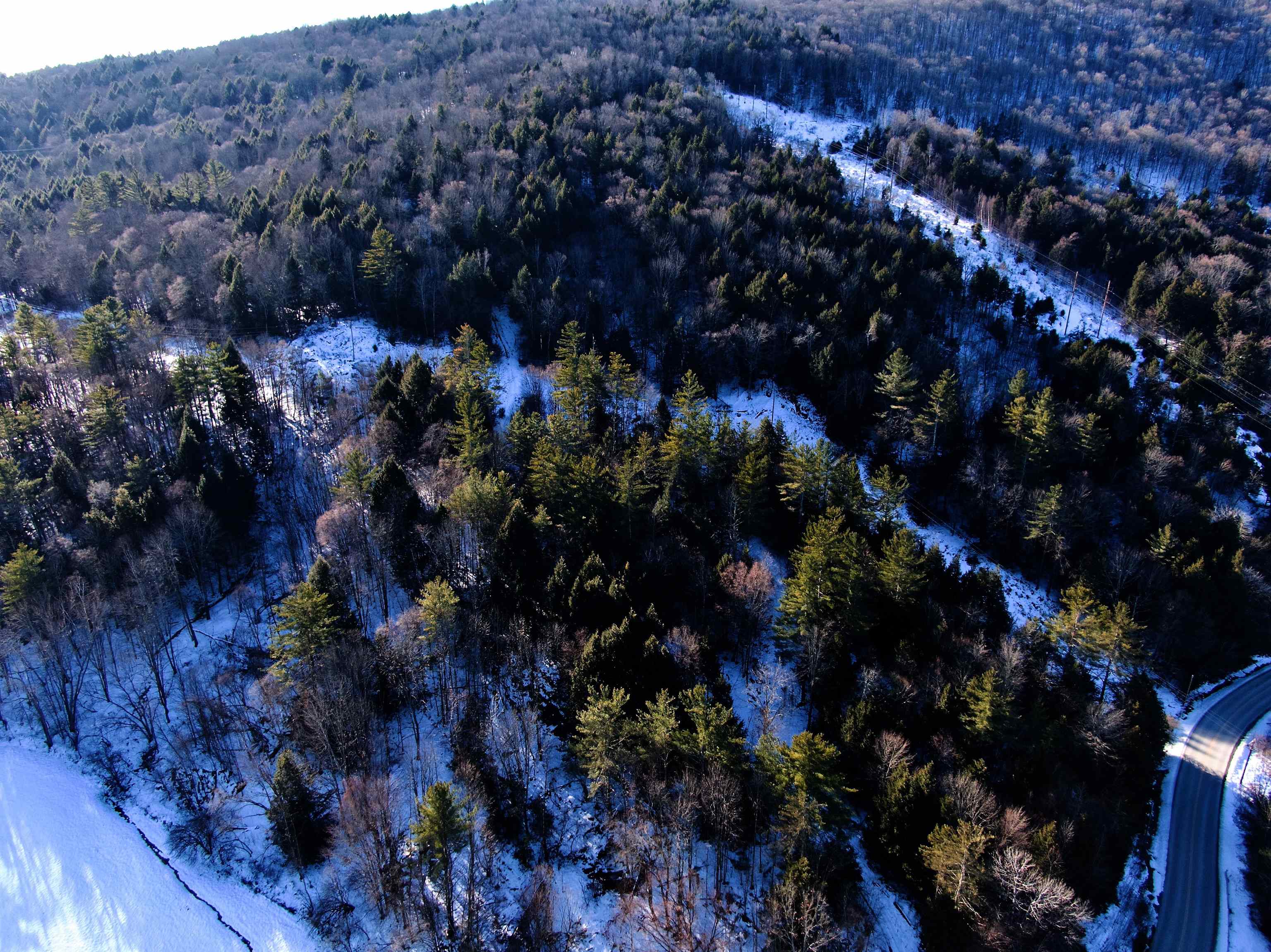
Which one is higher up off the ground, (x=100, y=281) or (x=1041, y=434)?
(x=100, y=281)

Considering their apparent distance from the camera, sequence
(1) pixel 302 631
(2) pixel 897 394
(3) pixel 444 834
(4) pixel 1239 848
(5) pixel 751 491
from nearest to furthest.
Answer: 1. (3) pixel 444 834
2. (1) pixel 302 631
3. (4) pixel 1239 848
4. (5) pixel 751 491
5. (2) pixel 897 394

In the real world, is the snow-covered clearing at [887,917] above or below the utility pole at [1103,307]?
below

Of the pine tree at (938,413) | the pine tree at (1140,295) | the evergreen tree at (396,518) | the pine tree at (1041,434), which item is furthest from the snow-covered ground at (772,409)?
the pine tree at (1140,295)

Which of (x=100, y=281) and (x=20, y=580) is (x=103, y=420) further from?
(x=100, y=281)

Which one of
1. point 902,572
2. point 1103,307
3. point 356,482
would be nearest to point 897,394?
point 902,572

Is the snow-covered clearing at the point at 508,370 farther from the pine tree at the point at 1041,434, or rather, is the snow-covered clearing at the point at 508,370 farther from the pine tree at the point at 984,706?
the pine tree at the point at 1041,434

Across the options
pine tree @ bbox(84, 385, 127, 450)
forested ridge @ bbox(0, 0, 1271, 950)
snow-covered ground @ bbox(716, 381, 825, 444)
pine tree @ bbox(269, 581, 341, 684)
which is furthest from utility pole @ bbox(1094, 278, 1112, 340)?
pine tree @ bbox(84, 385, 127, 450)

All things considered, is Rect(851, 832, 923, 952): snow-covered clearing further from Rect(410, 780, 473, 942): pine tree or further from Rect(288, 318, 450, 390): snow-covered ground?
Rect(288, 318, 450, 390): snow-covered ground
